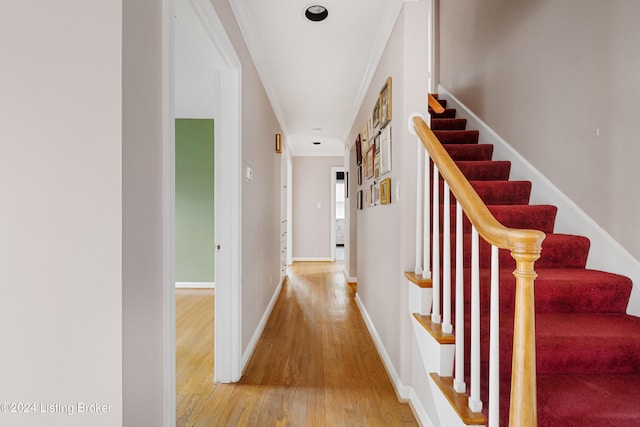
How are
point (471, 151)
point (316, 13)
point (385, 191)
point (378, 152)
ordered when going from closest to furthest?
point (316, 13), point (385, 191), point (378, 152), point (471, 151)

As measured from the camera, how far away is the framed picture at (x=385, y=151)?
2.13m

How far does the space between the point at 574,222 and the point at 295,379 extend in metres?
2.03

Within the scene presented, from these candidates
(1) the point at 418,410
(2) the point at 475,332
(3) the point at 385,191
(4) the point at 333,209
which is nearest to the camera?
(2) the point at 475,332

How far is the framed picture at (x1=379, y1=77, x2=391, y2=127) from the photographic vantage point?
212cm

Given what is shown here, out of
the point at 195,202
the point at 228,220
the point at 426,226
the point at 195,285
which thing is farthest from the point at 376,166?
the point at 195,285

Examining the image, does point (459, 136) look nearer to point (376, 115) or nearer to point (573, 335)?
point (376, 115)

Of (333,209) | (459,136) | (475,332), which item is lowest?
(475,332)

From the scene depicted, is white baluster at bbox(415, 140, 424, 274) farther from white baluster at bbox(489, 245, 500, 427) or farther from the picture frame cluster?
white baluster at bbox(489, 245, 500, 427)

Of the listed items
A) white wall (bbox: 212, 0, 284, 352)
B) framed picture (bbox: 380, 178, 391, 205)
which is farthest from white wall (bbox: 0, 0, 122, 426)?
framed picture (bbox: 380, 178, 391, 205)

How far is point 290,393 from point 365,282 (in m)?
1.57

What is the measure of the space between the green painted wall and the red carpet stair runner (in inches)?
146

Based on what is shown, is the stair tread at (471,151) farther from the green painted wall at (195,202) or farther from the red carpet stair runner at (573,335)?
the green painted wall at (195,202)

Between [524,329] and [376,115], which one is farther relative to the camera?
[376,115]

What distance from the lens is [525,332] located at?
2.66ft
